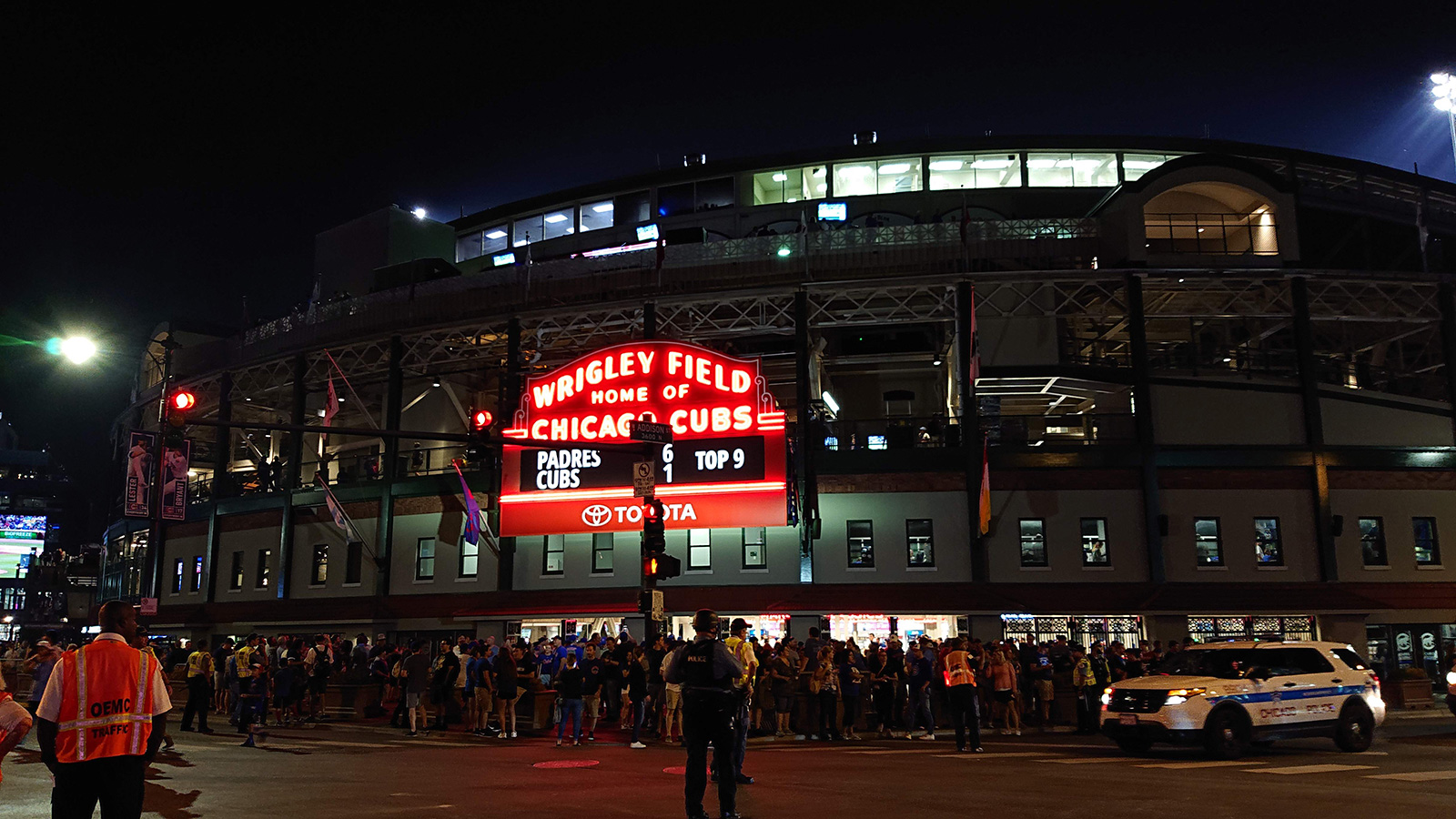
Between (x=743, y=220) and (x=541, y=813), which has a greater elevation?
(x=743, y=220)

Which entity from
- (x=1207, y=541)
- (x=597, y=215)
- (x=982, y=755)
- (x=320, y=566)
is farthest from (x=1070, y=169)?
(x=982, y=755)

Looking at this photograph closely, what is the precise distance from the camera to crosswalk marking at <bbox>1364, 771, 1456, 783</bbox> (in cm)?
1328

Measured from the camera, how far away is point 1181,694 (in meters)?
16.5

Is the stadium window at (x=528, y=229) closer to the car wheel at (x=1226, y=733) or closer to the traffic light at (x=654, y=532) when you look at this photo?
the traffic light at (x=654, y=532)

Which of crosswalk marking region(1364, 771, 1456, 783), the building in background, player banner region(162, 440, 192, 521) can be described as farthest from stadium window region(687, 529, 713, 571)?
crosswalk marking region(1364, 771, 1456, 783)

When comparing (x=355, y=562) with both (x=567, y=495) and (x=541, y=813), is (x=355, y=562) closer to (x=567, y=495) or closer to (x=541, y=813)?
(x=567, y=495)

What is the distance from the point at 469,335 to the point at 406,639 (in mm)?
10910

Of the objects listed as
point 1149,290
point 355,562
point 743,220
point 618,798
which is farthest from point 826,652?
point 743,220

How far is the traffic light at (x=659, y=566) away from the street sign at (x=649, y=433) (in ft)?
7.82

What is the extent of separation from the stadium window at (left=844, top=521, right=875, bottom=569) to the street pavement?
14.0m

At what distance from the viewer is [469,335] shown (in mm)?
39781

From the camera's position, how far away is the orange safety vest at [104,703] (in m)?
6.98

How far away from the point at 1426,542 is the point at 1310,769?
75.4 feet

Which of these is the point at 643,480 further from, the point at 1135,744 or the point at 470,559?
the point at 470,559
